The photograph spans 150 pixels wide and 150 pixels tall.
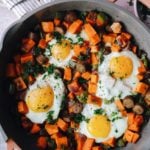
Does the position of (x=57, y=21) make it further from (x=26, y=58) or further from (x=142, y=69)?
(x=142, y=69)

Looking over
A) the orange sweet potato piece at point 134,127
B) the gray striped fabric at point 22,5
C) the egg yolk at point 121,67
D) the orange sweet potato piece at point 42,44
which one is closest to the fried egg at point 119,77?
the egg yolk at point 121,67

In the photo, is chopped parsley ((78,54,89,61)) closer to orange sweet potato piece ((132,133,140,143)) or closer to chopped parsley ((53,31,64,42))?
chopped parsley ((53,31,64,42))

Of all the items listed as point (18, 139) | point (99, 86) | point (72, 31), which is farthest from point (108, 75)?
point (18, 139)

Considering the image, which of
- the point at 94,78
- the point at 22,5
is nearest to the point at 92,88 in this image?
the point at 94,78

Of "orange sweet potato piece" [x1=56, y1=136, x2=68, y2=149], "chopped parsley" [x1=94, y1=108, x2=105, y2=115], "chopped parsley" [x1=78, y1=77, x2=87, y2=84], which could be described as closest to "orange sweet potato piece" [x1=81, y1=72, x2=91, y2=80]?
"chopped parsley" [x1=78, y1=77, x2=87, y2=84]

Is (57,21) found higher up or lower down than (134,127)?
higher up

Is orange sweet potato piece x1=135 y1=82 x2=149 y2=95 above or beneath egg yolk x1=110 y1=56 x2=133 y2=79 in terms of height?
beneath

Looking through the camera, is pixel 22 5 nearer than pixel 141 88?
No
